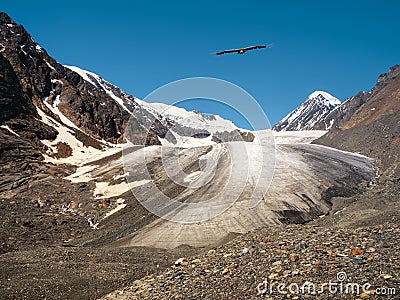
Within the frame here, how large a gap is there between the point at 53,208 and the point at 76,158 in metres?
38.7

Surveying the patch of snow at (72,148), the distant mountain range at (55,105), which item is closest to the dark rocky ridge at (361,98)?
the distant mountain range at (55,105)

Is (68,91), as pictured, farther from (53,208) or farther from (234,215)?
(234,215)

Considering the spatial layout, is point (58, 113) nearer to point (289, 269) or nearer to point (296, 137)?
point (296, 137)

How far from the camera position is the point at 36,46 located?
138750 mm

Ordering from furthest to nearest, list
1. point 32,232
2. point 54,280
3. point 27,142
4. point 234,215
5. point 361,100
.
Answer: point 361,100
point 27,142
point 32,232
point 234,215
point 54,280

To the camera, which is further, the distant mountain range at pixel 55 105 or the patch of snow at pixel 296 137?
the patch of snow at pixel 296 137

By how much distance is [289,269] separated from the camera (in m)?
10.8

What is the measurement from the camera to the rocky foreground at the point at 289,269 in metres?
9.27

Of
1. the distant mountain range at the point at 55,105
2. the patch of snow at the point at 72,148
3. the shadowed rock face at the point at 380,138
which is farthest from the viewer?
the distant mountain range at the point at 55,105

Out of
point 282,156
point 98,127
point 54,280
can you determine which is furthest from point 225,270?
point 98,127

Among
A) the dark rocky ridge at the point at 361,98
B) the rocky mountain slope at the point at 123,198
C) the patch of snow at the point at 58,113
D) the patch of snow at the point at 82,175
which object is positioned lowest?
the rocky mountain slope at the point at 123,198

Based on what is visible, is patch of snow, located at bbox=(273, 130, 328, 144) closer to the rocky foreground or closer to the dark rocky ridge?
the dark rocky ridge

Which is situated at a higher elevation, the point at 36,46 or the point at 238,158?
the point at 36,46

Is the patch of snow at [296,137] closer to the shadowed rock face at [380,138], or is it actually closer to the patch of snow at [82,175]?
the shadowed rock face at [380,138]
